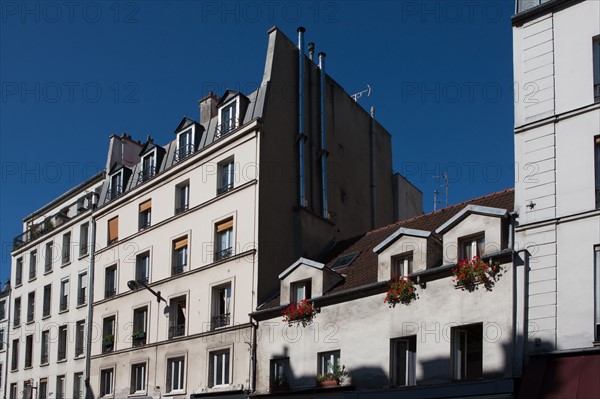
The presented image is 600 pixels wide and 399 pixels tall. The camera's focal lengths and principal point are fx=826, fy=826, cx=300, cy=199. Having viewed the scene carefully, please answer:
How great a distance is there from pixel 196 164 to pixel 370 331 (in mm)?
10803

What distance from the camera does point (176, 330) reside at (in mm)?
28672

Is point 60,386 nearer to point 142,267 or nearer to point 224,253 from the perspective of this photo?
point 142,267

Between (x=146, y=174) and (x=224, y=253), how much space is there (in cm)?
730

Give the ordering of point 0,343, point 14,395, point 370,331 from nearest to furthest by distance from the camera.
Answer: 1. point 370,331
2. point 14,395
3. point 0,343

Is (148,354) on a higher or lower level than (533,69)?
lower

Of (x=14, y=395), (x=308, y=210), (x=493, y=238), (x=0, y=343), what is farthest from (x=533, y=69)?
(x=0, y=343)

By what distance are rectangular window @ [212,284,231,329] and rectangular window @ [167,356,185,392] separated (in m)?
2.12

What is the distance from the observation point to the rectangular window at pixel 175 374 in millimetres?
27734

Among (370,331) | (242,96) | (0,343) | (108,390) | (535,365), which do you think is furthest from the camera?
(0,343)

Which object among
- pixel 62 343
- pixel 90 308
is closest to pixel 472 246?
pixel 90 308

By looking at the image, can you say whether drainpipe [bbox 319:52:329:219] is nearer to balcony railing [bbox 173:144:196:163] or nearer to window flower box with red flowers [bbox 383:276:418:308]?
balcony railing [bbox 173:144:196:163]

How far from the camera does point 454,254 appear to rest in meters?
20.3

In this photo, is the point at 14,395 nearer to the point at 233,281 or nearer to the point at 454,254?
the point at 233,281

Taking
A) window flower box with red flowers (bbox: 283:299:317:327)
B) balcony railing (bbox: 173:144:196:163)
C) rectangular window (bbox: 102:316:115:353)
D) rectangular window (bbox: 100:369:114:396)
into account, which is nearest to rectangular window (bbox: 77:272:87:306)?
rectangular window (bbox: 102:316:115:353)
